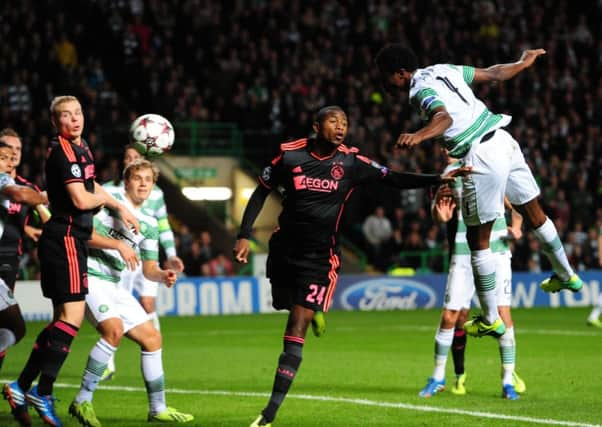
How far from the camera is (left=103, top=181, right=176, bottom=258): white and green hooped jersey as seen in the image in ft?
38.7

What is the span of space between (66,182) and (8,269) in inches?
86.4

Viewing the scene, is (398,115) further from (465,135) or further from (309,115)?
(465,135)

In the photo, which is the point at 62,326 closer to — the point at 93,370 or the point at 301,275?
the point at 93,370

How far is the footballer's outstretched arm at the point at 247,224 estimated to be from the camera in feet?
30.2

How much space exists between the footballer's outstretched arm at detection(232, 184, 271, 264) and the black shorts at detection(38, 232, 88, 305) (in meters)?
1.20

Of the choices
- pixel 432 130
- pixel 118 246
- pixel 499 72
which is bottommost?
pixel 118 246

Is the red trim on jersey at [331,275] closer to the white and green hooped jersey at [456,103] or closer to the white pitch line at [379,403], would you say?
the white and green hooped jersey at [456,103]

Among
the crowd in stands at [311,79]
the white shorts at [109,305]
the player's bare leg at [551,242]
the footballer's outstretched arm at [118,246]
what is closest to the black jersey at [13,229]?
the white shorts at [109,305]

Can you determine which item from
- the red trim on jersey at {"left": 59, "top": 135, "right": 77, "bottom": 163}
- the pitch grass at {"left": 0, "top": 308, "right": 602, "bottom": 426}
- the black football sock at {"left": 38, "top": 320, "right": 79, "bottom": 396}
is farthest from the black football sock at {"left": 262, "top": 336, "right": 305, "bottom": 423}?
the red trim on jersey at {"left": 59, "top": 135, "right": 77, "bottom": 163}

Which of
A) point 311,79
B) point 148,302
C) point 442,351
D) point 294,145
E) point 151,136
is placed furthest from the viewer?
point 311,79

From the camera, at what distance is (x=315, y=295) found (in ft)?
30.1

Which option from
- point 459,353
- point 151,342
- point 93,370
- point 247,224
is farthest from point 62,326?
point 459,353

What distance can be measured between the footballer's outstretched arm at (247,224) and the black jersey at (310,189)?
10 cm

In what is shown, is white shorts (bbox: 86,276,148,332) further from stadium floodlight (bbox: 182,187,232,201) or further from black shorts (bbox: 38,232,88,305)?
stadium floodlight (bbox: 182,187,232,201)
